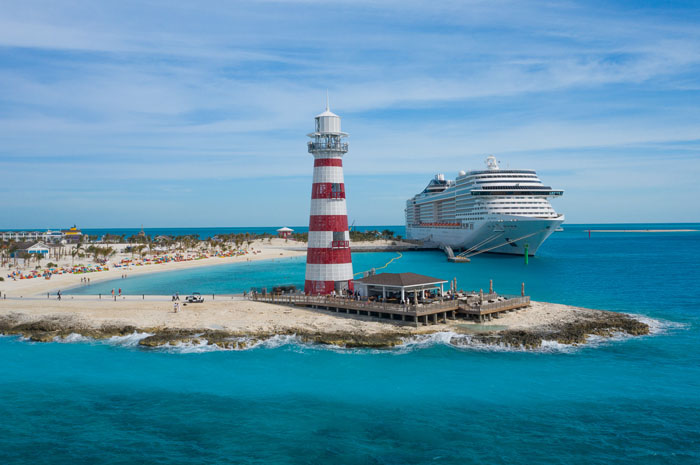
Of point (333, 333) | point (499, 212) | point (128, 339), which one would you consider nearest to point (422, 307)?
point (333, 333)

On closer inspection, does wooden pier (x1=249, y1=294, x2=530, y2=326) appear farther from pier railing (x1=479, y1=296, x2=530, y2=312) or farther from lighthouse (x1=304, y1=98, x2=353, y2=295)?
lighthouse (x1=304, y1=98, x2=353, y2=295)

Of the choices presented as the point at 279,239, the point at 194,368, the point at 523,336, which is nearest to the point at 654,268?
the point at 523,336

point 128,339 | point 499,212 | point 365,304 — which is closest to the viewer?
point 128,339

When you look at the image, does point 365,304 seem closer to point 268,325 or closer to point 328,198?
point 268,325

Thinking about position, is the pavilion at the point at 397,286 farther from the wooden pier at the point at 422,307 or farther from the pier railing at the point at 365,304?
the wooden pier at the point at 422,307

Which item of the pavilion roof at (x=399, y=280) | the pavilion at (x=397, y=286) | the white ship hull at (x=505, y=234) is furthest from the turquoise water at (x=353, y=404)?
the white ship hull at (x=505, y=234)

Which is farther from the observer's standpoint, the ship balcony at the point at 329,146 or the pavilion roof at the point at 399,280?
the ship balcony at the point at 329,146

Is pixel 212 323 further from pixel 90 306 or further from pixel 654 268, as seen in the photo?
pixel 654 268
